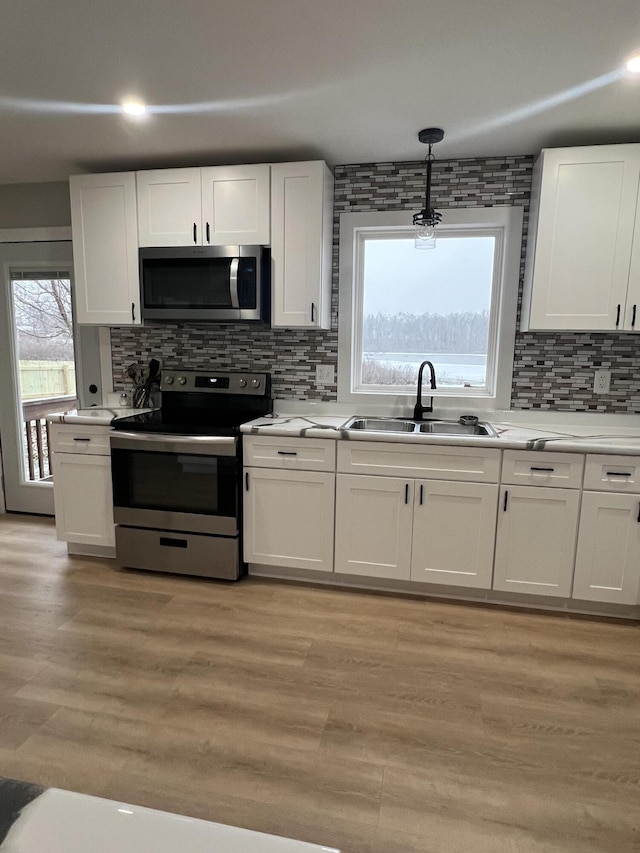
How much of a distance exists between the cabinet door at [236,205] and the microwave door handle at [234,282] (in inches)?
6.0

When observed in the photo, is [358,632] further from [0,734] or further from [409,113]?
[409,113]

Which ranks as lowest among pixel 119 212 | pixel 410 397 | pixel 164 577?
pixel 164 577

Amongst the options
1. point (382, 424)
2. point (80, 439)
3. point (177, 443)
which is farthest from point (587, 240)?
point (80, 439)

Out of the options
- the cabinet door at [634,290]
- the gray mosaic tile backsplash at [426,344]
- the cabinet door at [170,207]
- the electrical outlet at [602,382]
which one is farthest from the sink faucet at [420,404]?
the cabinet door at [170,207]

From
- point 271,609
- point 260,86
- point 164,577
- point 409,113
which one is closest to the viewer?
point 260,86

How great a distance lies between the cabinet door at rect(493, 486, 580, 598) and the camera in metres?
2.49

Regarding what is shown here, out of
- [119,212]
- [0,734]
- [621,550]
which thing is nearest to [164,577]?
[0,734]

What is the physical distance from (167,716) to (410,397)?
2085 mm

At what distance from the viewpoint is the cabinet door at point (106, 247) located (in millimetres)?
3029

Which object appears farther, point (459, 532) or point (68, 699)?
point (459, 532)

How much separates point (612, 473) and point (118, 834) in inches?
95.9

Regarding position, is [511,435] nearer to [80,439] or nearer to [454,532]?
[454,532]

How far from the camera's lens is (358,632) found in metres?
2.41

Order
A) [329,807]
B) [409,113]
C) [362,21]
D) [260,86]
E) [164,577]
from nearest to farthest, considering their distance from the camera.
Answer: [329,807], [362,21], [260,86], [409,113], [164,577]
